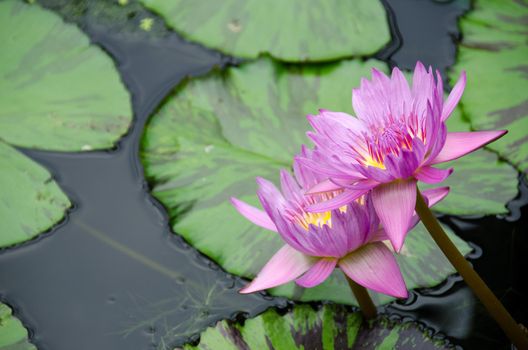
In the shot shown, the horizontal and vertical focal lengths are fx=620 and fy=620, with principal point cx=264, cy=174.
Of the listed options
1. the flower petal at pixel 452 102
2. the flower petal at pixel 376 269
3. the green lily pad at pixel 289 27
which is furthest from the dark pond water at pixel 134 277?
the flower petal at pixel 452 102

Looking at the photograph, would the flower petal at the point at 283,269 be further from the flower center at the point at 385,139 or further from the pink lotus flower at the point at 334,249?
the flower center at the point at 385,139

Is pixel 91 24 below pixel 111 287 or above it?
above

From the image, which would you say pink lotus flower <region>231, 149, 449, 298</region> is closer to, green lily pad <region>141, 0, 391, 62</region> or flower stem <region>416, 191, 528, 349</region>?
flower stem <region>416, 191, 528, 349</region>

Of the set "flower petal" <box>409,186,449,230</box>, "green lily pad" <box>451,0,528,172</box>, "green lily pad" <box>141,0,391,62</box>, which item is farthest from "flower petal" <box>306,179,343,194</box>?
"green lily pad" <box>141,0,391,62</box>

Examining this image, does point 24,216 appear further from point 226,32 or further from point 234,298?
point 226,32

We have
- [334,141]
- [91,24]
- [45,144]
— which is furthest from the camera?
[91,24]

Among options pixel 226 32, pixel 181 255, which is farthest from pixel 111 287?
pixel 226 32

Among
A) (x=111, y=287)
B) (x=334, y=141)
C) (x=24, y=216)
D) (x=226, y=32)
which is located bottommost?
(x=111, y=287)

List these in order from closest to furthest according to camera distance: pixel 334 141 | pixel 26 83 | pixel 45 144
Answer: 1. pixel 334 141
2. pixel 45 144
3. pixel 26 83
